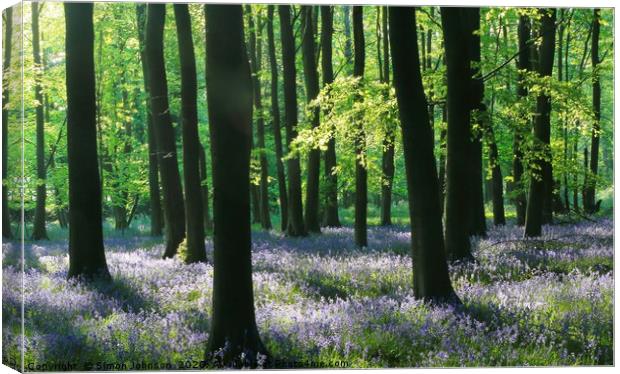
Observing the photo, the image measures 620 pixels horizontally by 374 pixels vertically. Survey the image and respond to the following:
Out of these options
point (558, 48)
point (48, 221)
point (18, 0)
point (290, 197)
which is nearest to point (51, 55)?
point (18, 0)

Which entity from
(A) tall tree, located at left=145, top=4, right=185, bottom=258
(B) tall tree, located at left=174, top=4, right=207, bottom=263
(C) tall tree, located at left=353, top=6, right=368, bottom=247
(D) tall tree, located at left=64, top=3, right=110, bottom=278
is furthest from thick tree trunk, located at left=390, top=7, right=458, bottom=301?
(A) tall tree, located at left=145, top=4, right=185, bottom=258

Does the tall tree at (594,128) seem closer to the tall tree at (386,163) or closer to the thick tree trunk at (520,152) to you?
the thick tree trunk at (520,152)

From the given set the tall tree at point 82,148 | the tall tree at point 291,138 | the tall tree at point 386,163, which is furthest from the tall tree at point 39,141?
the tall tree at point 386,163

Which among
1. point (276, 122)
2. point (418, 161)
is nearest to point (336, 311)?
point (418, 161)

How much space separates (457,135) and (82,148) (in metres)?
5.76

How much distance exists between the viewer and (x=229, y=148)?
6.44 m

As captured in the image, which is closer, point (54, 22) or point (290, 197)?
point (54, 22)

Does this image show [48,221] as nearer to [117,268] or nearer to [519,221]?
[117,268]

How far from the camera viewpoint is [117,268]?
9.38 m

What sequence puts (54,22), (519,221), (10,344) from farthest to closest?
(519,221) < (54,22) < (10,344)

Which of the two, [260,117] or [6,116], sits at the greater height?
[260,117]

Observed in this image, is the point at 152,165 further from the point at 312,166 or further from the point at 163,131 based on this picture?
the point at 312,166

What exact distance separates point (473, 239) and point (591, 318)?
3.71 metres

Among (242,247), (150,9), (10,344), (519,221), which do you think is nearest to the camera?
(242,247)
